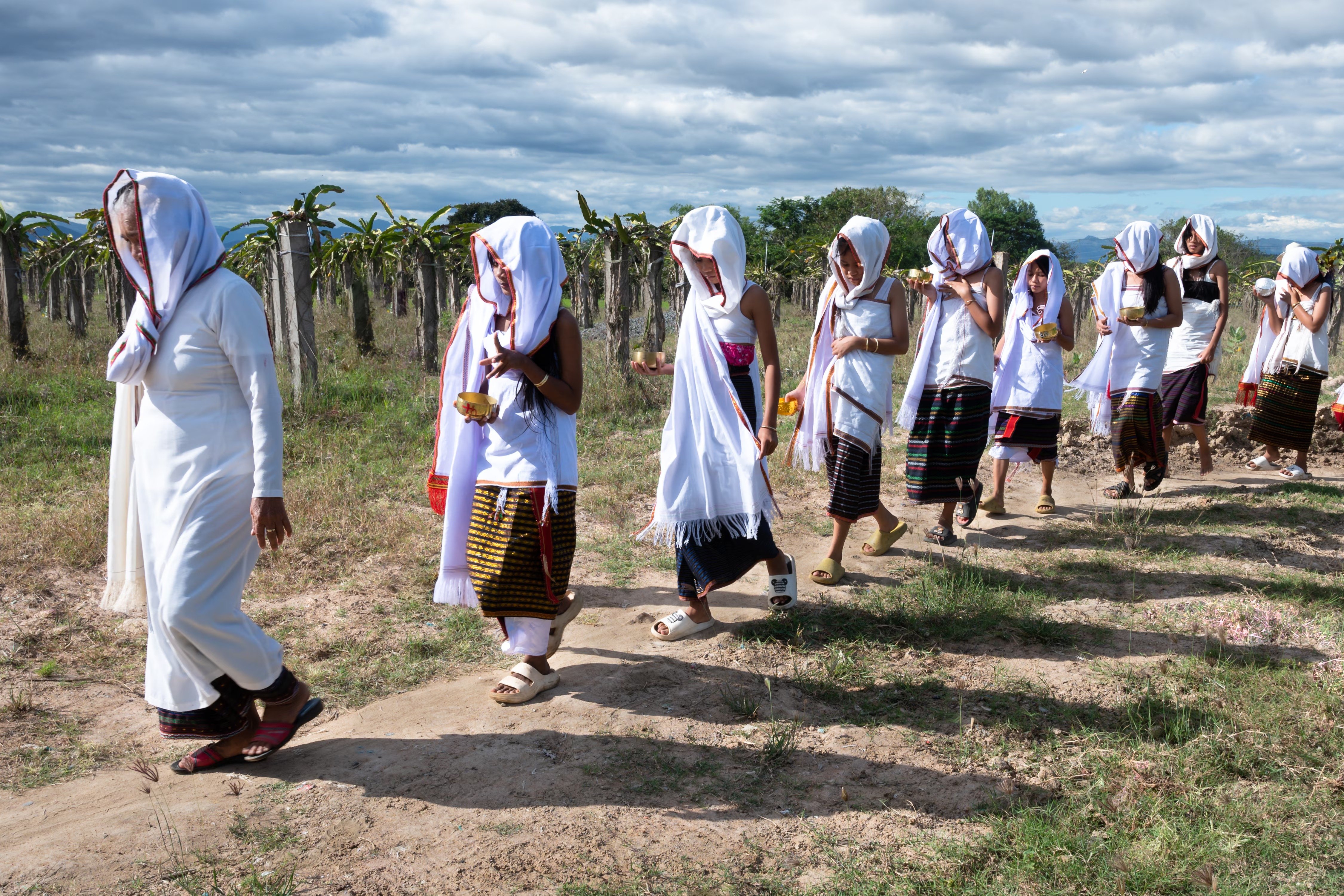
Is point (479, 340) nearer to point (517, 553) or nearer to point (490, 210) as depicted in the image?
point (517, 553)

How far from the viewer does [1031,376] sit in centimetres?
629

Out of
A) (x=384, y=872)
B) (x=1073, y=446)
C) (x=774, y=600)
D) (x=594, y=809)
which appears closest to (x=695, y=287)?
(x=774, y=600)

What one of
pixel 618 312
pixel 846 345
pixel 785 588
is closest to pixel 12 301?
pixel 618 312

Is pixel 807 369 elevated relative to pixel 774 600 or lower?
elevated

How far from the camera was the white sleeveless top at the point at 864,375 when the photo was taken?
15.6 feet

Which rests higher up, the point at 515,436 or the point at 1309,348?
the point at 1309,348

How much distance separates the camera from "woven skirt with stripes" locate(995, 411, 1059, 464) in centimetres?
630

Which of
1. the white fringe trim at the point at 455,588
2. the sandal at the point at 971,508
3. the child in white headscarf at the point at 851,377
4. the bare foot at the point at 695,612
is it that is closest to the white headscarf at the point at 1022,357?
the sandal at the point at 971,508

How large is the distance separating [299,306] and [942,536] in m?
6.67

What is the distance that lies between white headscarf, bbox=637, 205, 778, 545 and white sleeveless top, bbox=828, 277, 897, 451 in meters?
0.90

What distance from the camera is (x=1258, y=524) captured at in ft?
20.0

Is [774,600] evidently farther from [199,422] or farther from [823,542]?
[199,422]

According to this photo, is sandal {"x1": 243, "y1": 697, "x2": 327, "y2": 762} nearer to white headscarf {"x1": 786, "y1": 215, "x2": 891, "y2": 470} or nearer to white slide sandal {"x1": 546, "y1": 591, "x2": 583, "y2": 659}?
white slide sandal {"x1": 546, "y1": 591, "x2": 583, "y2": 659}

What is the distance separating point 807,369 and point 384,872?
330 cm
